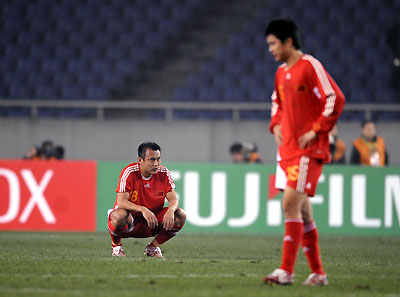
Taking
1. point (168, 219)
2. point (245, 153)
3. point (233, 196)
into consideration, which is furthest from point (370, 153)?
point (168, 219)

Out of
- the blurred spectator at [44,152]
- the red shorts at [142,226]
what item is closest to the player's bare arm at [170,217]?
the red shorts at [142,226]

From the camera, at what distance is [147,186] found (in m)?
7.87

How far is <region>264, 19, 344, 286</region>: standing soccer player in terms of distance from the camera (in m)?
5.32

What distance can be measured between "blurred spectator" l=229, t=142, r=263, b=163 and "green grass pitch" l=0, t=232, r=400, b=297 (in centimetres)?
330

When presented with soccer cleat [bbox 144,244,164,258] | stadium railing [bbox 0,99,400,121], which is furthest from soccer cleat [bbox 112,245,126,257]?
stadium railing [bbox 0,99,400,121]

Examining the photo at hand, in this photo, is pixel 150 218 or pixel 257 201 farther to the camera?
pixel 257 201

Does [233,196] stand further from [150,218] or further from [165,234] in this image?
[150,218]

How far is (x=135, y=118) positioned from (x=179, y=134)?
94 centimetres

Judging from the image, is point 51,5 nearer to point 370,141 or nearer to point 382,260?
point 370,141

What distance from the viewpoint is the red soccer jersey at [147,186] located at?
7781 mm

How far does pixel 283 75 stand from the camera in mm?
5512

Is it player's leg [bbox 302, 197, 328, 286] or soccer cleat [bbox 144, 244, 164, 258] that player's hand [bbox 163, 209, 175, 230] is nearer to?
soccer cleat [bbox 144, 244, 164, 258]

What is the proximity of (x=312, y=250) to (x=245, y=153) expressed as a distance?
872cm

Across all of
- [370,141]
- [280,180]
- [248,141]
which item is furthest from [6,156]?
[280,180]
